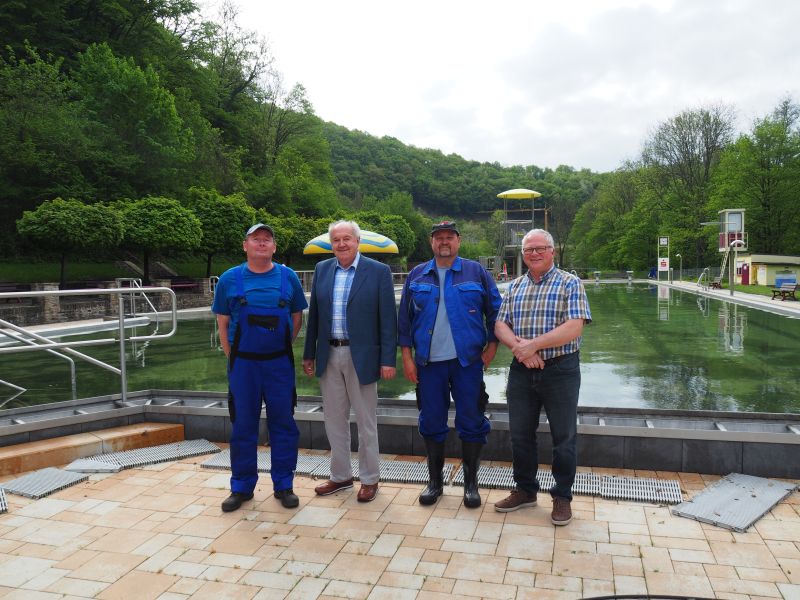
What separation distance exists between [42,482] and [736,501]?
3.91 metres

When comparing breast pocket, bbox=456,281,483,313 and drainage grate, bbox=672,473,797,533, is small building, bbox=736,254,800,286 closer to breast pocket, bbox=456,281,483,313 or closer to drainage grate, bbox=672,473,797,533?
drainage grate, bbox=672,473,797,533

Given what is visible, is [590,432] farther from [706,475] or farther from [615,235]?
[615,235]

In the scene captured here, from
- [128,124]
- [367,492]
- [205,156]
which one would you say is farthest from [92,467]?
[205,156]

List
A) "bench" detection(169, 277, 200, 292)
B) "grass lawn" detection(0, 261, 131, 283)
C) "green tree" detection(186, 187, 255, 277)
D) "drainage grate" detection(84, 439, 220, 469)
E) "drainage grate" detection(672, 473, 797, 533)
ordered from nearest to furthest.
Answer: "drainage grate" detection(672, 473, 797, 533)
"drainage grate" detection(84, 439, 220, 469)
"bench" detection(169, 277, 200, 292)
"grass lawn" detection(0, 261, 131, 283)
"green tree" detection(186, 187, 255, 277)

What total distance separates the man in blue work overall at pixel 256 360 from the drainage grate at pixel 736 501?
84.5 inches

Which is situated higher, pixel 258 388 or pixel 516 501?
pixel 258 388

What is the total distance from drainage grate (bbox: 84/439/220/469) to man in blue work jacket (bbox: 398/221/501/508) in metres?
1.76

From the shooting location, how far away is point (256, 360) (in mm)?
3457

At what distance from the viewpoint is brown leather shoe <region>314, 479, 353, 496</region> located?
351 centimetres

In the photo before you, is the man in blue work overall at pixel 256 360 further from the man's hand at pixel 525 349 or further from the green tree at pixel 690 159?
the green tree at pixel 690 159

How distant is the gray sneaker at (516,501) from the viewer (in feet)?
10.6

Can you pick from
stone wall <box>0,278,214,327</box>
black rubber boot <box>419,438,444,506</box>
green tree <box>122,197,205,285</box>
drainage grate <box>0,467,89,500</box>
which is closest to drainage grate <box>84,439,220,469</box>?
drainage grate <box>0,467,89,500</box>

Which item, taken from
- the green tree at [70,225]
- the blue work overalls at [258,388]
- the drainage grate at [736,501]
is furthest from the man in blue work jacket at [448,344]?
the green tree at [70,225]

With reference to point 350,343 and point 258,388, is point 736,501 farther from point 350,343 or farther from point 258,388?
point 258,388
